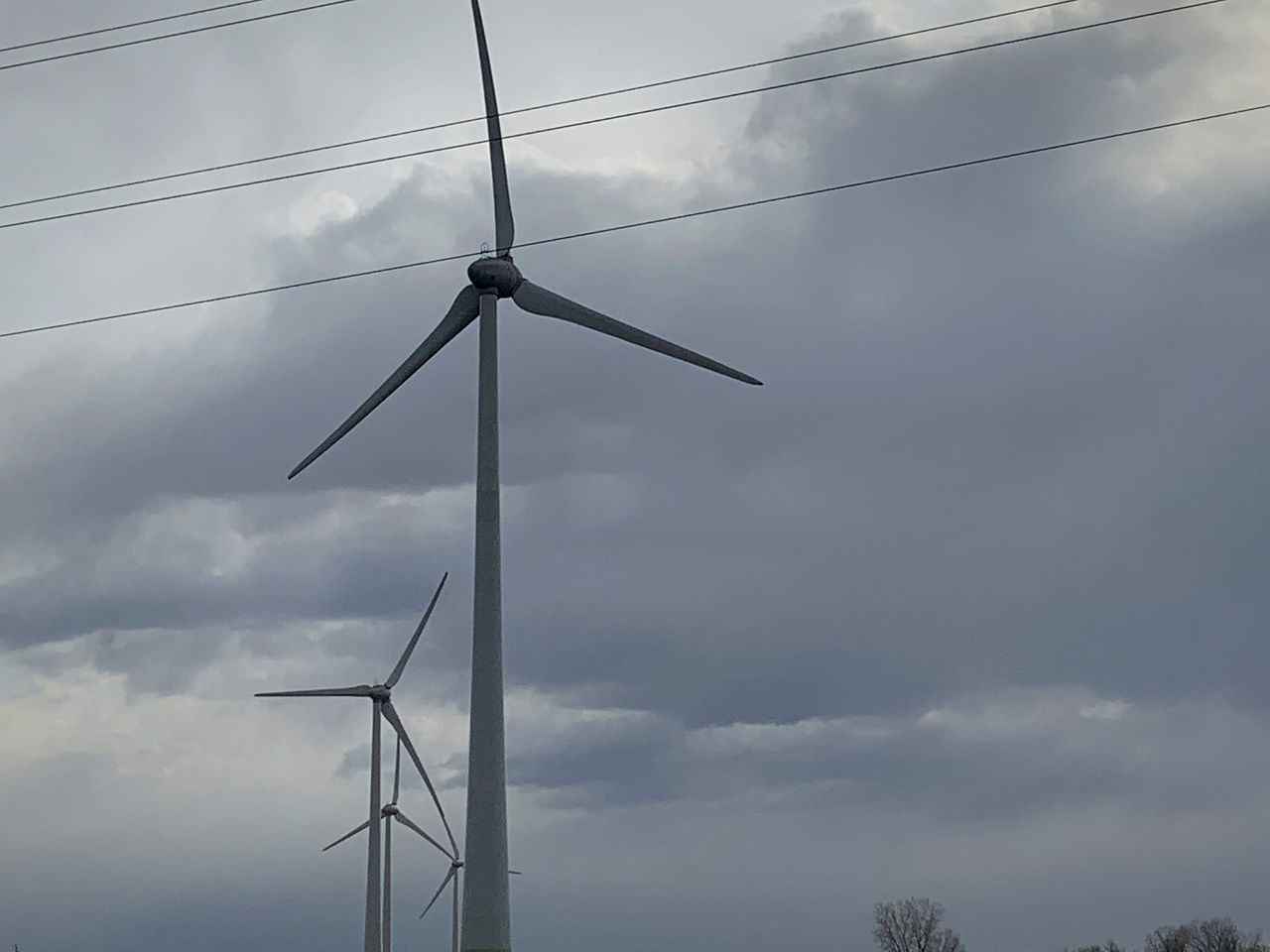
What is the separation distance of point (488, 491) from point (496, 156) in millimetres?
18612

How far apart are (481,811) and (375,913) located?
55797 mm

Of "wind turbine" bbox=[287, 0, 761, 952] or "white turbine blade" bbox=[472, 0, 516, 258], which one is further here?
"white turbine blade" bbox=[472, 0, 516, 258]

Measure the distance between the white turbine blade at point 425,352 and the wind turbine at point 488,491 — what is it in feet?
0.14

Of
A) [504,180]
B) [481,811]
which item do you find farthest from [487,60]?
[481,811]

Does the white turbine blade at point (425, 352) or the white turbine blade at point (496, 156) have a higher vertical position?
the white turbine blade at point (496, 156)

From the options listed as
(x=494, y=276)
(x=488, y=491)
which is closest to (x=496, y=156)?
(x=494, y=276)

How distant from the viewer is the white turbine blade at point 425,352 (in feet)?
231

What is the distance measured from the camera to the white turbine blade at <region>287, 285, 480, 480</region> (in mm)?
70375

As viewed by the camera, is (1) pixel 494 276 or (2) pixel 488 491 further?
(1) pixel 494 276

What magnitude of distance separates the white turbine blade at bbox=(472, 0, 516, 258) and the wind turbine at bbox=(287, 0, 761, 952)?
45 mm

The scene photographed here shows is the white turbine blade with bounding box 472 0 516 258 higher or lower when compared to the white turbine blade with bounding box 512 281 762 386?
higher

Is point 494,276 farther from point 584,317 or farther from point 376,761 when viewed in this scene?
point 376,761

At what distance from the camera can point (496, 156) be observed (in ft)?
244

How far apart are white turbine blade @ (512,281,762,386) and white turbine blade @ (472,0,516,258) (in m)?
3.22
